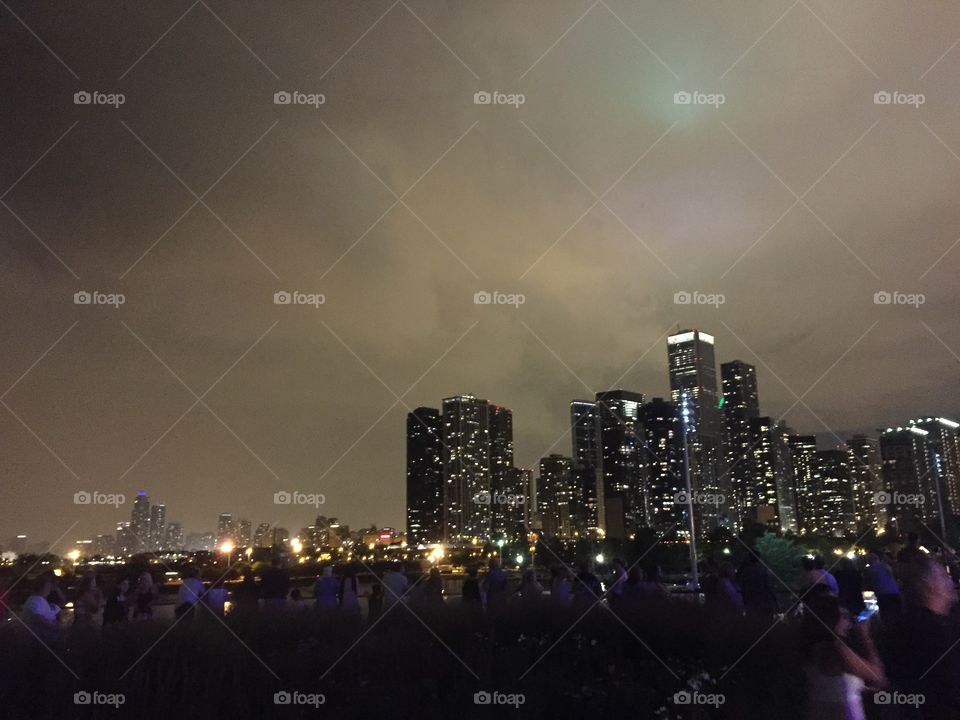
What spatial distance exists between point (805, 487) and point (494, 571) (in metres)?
149

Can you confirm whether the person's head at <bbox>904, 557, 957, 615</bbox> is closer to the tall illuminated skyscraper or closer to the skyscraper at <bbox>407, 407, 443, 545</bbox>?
the skyscraper at <bbox>407, 407, 443, 545</bbox>

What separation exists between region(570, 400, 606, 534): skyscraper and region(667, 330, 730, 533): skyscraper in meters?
14.2

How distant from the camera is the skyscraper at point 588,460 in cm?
10162

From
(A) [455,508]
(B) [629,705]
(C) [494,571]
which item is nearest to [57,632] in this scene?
(B) [629,705]

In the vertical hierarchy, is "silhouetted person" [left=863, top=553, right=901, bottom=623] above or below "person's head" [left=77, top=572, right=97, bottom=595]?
below

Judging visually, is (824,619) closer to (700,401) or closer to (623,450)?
(700,401)

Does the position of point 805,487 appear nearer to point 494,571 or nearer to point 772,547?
point 772,547

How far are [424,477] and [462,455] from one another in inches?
599

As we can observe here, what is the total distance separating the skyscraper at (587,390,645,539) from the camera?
9544cm

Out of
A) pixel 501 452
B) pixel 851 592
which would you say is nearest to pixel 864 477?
pixel 501 452

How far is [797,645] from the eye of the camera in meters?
7.97

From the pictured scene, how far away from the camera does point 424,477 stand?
106875 millimetres

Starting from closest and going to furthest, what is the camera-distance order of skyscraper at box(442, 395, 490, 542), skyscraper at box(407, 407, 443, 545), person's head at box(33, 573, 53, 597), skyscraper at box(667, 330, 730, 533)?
person's head at box(33, 573, 53, 597) < skyscraper at box(667, 330, 730, 533) < skyscraper at box(407, 407, 443, 545) < skyscraper at box(442, 395, 490, 542)

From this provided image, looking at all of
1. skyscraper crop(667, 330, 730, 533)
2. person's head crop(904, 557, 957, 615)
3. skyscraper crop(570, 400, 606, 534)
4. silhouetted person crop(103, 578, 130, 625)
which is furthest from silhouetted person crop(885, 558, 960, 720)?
skyscraper crop(570, 400, 606, 534)
